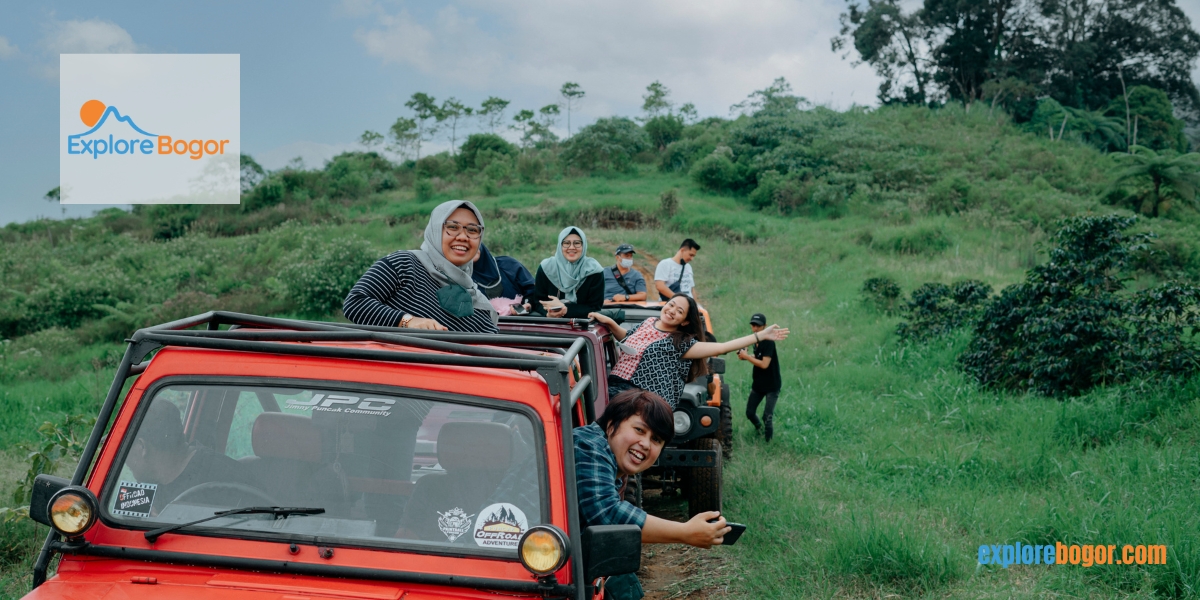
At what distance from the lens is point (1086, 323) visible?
8.21 metres

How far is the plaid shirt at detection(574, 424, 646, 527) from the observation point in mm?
2672

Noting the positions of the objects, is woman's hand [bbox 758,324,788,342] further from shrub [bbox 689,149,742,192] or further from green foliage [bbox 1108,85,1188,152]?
green foliage [bbox 1108,85,1188,152]

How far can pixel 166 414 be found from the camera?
8.68 feet

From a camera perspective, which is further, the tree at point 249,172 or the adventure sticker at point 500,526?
the tree at point 249,172

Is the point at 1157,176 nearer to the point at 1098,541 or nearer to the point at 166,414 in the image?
the point at 1098,541

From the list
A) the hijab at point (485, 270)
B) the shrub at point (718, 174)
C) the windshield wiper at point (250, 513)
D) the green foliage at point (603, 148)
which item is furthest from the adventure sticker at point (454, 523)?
the green foliage at point (603, 148)

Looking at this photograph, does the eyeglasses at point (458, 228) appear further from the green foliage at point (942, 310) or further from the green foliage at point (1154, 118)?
the green foliage at point (1154, 118)

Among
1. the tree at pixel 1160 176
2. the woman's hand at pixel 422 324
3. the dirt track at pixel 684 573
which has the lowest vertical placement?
the dirt track at pixel 684 573

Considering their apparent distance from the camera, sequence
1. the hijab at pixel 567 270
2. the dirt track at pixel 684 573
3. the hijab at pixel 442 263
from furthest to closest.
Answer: the hijab at pixel 567 270, the dirt track at pixel 684 573, the hijab at pixel 442 263

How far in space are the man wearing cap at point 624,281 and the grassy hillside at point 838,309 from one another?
1.76 m

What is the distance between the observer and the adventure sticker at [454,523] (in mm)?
2432

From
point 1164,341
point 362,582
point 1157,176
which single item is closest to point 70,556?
point 362,582

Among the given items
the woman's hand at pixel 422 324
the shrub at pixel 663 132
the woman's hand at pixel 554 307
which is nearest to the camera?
the woman's hand at pixel 422 324

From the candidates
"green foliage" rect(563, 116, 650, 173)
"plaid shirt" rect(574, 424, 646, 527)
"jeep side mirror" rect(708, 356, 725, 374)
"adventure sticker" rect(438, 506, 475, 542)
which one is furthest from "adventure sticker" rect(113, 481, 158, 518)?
"green foliage" rect(563, 116, 650, 173)
